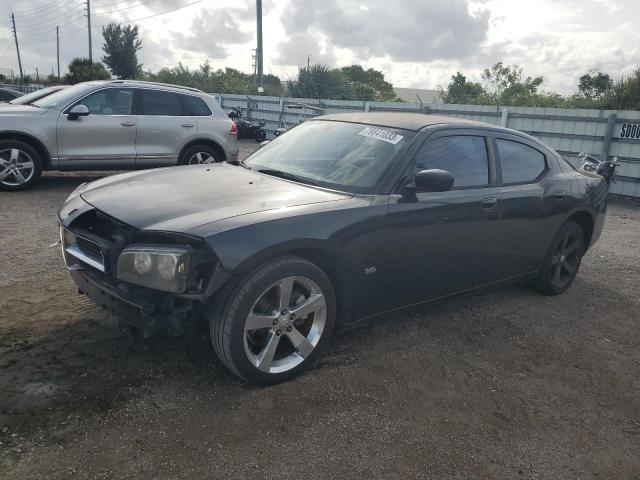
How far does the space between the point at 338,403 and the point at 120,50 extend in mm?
47503

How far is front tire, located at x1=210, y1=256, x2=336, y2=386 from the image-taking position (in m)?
2.78

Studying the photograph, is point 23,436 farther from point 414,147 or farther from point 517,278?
point 517,278

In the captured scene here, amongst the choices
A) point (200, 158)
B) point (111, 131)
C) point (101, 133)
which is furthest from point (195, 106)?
point (101, 133)

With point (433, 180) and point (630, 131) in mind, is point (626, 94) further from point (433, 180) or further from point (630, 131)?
point (433, 180)

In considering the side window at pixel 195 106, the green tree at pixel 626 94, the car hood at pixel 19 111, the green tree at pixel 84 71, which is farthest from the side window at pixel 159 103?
the green tree at pixel 84 71

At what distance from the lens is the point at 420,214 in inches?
139

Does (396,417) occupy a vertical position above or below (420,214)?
below

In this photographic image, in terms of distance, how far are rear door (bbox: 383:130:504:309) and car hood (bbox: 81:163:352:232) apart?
1.63 feet

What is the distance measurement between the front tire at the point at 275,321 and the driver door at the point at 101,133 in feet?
20.2

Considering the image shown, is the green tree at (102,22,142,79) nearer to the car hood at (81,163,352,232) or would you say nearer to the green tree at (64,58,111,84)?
the green tree at (64,58,111,84)

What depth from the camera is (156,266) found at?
104 inches

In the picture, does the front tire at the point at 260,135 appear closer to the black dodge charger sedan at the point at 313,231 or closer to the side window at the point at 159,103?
the side window at the point at 159,103

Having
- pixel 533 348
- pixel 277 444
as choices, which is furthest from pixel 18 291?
pixel 533 348

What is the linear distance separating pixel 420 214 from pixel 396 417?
134 cm
